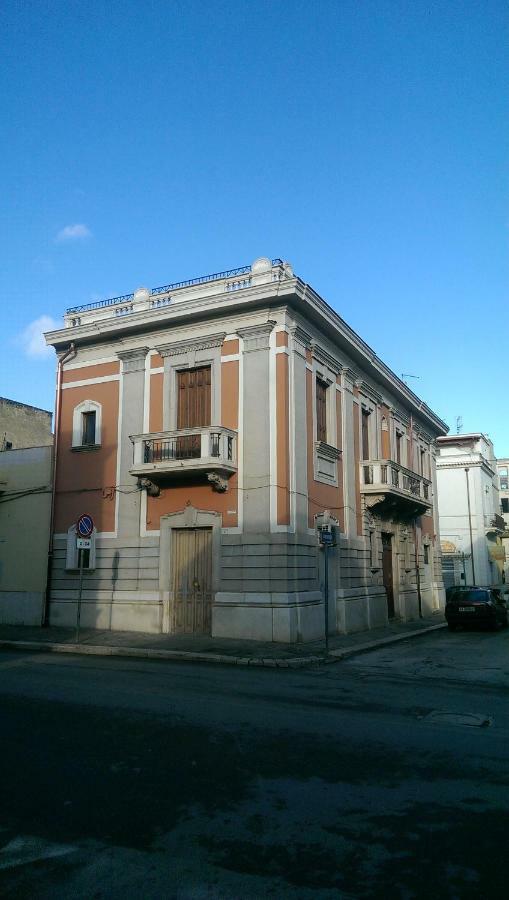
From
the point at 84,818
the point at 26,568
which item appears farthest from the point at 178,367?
the point at 84,818

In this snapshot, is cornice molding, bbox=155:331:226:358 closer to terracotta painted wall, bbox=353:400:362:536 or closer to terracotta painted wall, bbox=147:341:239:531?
terracotta painted wall, bbox=147:341:239:531

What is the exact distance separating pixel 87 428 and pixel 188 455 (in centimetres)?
468

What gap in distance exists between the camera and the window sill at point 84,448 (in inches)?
793

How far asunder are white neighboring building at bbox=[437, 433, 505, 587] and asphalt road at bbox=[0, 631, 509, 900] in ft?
122

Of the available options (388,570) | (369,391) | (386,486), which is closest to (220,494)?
(386,486)

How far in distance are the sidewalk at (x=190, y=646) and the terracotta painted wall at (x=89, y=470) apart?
3314 mm

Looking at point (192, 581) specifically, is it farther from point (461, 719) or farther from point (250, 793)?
point (250, 793)

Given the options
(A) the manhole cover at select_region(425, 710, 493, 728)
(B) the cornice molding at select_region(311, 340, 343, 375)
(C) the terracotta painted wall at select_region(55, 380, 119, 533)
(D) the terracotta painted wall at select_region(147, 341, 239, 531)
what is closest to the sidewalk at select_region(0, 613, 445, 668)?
(D) the terracotta painted wall at select_region(147, 341, 239, 531)

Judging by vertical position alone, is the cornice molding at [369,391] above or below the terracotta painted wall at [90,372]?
above

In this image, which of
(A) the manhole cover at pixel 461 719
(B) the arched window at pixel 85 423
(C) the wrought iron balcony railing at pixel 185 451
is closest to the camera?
Answer: (A) the manhole cover at pixel 461 719

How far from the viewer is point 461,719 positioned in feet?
26.2

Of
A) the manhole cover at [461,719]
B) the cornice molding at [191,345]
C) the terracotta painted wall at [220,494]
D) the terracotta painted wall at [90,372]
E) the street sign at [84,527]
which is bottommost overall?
the manhole cover at [461,719]

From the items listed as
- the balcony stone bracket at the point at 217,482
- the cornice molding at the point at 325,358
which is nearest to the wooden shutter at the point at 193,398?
the balcony stone bracket at the point at 217,482

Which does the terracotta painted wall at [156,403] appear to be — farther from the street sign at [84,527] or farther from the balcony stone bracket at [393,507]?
the balcony stone bracket at [393,507]
